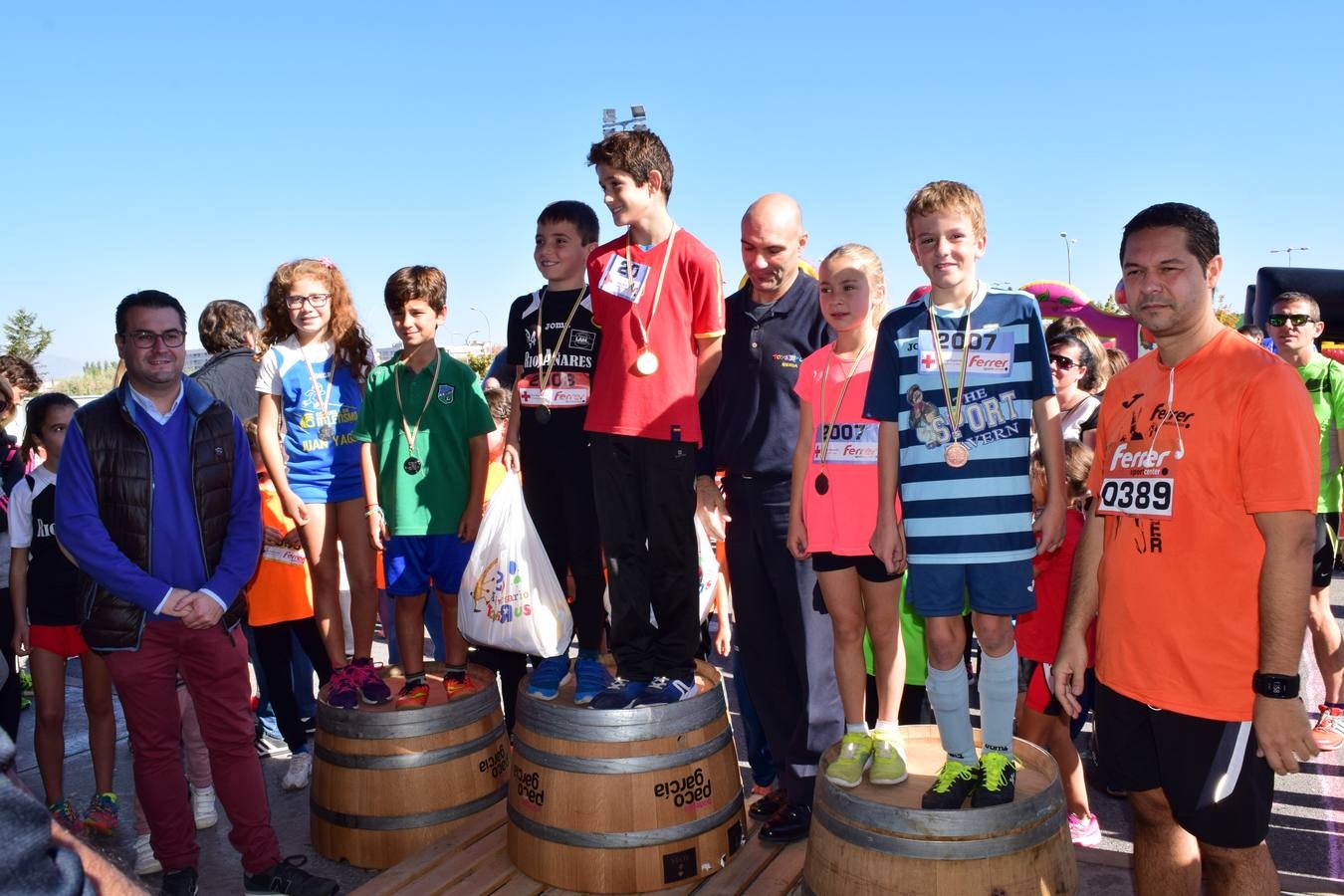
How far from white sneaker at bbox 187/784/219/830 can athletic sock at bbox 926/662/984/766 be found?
338 centimetres

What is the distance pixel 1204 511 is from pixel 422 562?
3.14m

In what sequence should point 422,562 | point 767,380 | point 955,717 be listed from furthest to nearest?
point 422,562
point 767,380
point 955,717

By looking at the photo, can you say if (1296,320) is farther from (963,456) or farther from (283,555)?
(283,555)

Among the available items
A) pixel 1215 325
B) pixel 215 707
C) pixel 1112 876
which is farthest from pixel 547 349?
pixel 1112 876

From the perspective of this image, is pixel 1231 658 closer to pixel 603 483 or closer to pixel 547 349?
pixel 603 483

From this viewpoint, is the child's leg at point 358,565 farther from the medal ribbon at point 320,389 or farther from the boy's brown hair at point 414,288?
the boy's brown hair at point 414,288

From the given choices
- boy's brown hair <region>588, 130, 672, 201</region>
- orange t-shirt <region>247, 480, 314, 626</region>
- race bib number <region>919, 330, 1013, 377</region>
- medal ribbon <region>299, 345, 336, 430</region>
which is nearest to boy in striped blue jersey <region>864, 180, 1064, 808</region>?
race bib number <region>919, 330, 1013, 377</region>

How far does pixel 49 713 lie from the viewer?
4.35 m

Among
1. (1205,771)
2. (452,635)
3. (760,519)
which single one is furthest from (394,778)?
(1205,771)

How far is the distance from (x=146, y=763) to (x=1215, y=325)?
376cm

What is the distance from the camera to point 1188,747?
2365mm

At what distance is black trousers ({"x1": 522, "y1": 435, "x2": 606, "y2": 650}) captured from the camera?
3973mm

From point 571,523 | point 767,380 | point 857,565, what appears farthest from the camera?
point 571,523

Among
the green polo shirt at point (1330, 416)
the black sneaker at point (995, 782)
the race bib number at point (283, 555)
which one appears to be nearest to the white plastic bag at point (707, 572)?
the black sneaker at point (995, 782)
